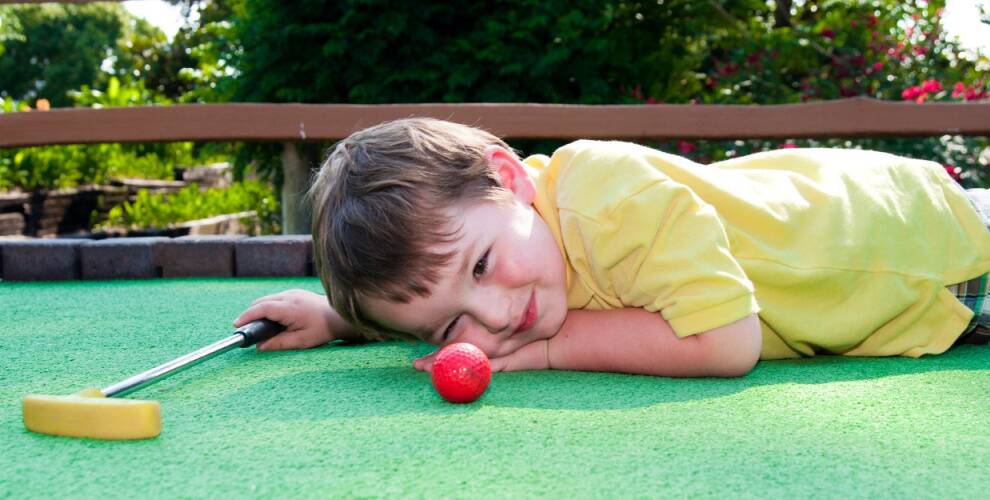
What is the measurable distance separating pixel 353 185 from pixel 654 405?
716 mm

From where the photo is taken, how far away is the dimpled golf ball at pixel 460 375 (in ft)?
5.08

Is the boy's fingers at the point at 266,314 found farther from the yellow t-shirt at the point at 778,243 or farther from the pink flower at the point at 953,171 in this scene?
the pink flower at the point at 953,171

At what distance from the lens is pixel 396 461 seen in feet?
4.01

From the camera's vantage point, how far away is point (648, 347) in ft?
5.87

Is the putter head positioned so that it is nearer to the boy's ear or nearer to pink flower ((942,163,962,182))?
the boy's ear

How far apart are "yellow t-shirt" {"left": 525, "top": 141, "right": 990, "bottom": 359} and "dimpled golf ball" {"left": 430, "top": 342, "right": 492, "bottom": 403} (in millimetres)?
388

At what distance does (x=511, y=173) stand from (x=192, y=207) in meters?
6.81

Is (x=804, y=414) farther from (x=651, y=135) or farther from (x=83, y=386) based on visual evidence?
(x=651, y=135)

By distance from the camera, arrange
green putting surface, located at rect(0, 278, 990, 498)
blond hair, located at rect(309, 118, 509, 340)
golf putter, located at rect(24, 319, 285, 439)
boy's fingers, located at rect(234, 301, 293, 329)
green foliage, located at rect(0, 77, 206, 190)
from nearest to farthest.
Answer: green putting surface, located at rect(0, 278, 990, 498), golf putter, located at rect(24, 319, 285, 439), blond hair, located at rect(309, 118, 509, 340), boy's fingers, located at rect(234, 301, 293, 329), green foliage, located at rect(0, 77, 206, 190)

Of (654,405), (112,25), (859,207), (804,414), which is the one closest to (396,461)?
(654,405)

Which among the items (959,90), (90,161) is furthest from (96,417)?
(90,161)

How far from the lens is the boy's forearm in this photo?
174cm

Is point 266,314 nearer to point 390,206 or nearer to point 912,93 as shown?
point 390,206

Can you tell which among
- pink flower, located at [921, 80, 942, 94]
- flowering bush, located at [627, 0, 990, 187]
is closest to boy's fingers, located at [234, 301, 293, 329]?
flowering bush, located at [627, 0, 990, 187]
